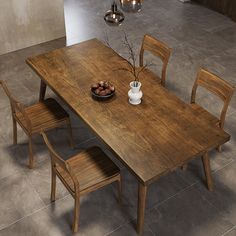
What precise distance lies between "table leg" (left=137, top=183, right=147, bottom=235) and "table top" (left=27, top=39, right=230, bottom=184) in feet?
0.60

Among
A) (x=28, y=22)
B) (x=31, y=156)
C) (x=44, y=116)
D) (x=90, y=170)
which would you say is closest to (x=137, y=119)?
(x=90, y=170)

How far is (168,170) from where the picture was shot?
104 inches

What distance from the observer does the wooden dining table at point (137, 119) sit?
8.98 ft

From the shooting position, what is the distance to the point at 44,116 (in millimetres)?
3662

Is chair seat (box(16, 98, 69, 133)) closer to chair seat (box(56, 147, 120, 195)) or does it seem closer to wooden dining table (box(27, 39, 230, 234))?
wooden dining table (box(27, 39, 230, 234))

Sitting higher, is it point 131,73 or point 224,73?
point 131,73

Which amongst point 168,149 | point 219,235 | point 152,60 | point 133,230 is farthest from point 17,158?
point 152,60

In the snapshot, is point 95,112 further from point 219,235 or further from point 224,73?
point 224,73

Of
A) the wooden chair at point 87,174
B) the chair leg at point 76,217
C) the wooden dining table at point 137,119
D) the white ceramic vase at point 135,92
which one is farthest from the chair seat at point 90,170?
the white ceramic vase at point 135,92

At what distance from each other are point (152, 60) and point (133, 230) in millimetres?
2825

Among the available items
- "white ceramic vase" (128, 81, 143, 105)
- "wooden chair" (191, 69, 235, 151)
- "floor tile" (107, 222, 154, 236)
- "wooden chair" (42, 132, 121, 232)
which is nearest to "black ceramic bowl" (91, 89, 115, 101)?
"white ceramic vase" (128, 81, 143, 105)

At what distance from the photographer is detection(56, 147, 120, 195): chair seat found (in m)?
2.96

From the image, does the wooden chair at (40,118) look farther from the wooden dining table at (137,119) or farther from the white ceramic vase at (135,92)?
Answer: the white ceramic vase at (135,92)

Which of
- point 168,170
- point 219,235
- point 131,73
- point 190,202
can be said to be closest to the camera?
point 168,170
